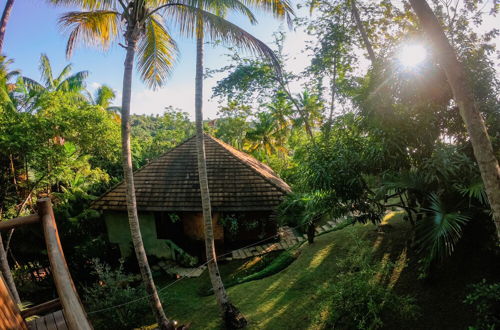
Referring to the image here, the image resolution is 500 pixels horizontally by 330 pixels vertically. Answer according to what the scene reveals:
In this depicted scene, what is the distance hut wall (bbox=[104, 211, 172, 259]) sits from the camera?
1107 centimetres

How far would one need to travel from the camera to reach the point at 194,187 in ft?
36.1

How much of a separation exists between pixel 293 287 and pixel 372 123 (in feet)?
14.5

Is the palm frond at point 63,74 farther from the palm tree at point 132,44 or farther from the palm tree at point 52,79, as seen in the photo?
the palm tree at point 132,44

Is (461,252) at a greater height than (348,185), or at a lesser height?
lesser

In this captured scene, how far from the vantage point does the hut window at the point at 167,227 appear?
38.4 feet

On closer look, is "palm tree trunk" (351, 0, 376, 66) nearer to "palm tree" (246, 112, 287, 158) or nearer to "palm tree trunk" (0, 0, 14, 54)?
"palm tree" (246, 112, 287, 158)

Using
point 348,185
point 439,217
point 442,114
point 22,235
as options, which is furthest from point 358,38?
point 22,235

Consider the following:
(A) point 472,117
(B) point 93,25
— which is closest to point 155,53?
(B) point 93,25

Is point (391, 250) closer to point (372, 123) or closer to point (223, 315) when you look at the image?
point (372, 123)

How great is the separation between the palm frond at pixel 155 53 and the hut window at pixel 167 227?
613 centimetres

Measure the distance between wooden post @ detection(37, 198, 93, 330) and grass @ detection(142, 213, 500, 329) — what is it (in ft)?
13.8

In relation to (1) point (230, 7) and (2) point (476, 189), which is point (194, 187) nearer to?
(1) point (230, 7)

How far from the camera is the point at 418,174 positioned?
4711 mm

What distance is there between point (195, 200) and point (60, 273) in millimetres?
8704
